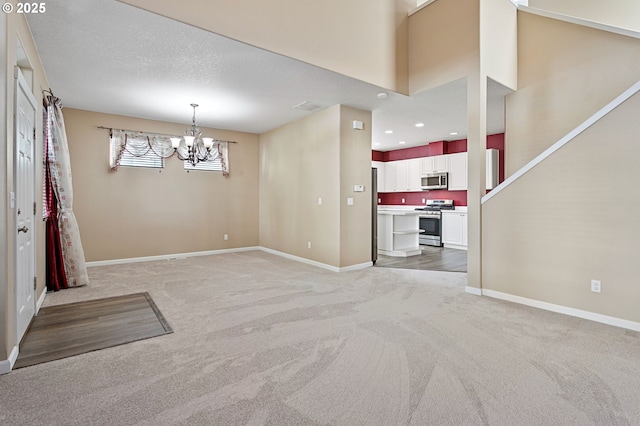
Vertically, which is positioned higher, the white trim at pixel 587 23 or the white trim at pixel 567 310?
the white trim at pixel 587 23

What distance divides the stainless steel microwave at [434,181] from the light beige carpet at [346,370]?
197 inches

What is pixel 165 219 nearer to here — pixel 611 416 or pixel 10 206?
pixel 10 206

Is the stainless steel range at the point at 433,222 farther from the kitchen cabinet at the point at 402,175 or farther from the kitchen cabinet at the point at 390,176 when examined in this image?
the kitchen cabinet at the point at 390,176

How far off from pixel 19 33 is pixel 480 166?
4.77m

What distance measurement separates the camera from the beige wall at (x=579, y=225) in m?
3.00

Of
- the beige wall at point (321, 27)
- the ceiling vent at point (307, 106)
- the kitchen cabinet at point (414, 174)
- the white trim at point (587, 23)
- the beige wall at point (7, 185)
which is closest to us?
the beige wall at point (7, 185)

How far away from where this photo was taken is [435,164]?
8562 mm

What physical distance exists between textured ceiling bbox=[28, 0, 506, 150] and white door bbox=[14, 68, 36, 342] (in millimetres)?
751

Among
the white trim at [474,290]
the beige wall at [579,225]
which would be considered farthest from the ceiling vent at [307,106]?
the white trim at [474,290]

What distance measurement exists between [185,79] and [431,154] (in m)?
6.70

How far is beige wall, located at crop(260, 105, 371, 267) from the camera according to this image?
540 centimetres

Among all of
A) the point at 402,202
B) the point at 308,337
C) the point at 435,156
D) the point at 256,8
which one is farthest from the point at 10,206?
the point at 402,202

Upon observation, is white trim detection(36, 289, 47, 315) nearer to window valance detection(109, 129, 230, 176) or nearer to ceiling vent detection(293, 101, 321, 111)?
window valance detection(109, 129, 230, 176)

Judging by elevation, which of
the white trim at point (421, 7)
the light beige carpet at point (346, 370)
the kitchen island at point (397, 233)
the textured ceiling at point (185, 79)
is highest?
the white trim at point (421, 7)
